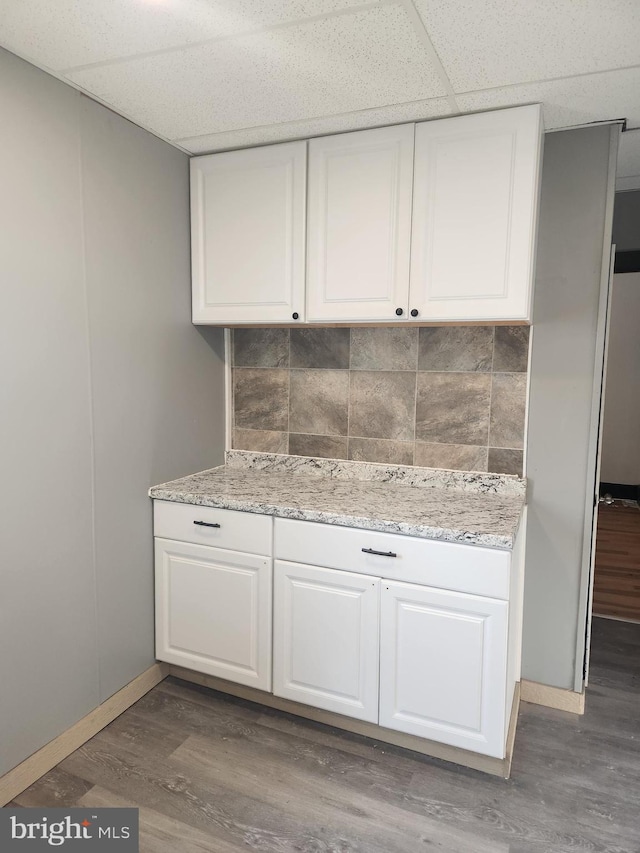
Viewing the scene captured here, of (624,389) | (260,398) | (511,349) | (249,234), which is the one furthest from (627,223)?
(624,389)

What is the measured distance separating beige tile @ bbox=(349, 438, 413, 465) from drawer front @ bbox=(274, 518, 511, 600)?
608mm

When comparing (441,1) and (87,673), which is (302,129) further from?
(87,673)

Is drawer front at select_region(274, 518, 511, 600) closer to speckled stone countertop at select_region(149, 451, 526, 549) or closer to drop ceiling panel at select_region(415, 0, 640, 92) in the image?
speckled stone countertop at select_region(149, 451, 526, 549)

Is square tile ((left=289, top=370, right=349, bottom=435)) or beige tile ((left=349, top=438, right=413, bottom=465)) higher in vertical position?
square tile ((left=289, top=370, right=349, bottom=435))

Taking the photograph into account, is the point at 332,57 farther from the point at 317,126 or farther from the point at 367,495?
the point at 367,495

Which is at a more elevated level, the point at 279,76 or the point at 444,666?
the point at 279,76

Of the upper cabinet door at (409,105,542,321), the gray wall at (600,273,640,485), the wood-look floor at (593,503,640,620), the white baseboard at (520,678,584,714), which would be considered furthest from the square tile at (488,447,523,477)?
the gray wall at (600,273,640,485)

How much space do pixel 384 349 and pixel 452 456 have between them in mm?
556

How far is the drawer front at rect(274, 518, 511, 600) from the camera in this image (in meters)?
1.76

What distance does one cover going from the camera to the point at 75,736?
195cm

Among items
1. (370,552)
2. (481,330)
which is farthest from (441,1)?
(370,552)

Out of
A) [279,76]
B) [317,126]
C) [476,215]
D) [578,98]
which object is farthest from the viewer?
[317,126]

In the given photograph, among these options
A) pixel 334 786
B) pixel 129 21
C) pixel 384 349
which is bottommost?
pixel 334 786

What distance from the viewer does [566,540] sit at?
87.0 inches
